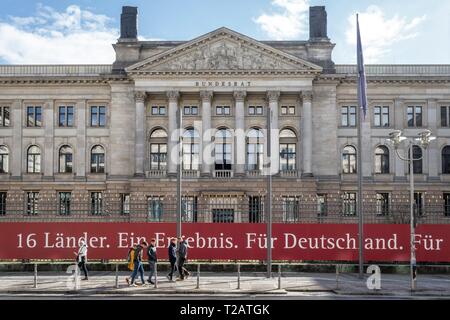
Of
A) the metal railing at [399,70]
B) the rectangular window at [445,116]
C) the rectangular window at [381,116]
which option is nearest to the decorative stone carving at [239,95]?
the metal railing at [399,70]

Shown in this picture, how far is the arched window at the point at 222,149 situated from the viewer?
5589cm

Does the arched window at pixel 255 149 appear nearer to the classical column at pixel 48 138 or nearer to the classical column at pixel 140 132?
the classical column at pixel 140 132

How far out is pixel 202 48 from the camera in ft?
181

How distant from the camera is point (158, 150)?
5678cm

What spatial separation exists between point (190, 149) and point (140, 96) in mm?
7756

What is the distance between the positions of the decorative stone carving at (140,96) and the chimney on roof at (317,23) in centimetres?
1940

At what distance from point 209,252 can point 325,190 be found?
101ft

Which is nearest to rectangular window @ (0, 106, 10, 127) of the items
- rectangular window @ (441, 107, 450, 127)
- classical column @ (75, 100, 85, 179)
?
classical column @ (75, 100, 85, 179)

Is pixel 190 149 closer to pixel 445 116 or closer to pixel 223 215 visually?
pixel 223 215

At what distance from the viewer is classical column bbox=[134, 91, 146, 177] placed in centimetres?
5528

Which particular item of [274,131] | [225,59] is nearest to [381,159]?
[274,131]

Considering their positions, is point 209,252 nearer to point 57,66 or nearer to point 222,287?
point 222,287

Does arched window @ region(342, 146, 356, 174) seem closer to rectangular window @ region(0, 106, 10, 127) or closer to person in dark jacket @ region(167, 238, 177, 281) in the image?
person in dark jacket @ region(167, 238, 177, 281)
